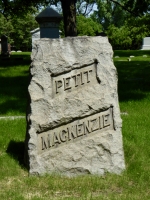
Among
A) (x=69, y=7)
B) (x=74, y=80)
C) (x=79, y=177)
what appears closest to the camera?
(x=79, y=177)

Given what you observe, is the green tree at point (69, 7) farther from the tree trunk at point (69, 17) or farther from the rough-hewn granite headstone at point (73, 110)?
the rough-hewn granite headstone at point (73, 110)

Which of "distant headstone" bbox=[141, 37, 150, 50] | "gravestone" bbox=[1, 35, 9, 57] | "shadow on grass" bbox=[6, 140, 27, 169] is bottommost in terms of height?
"distant headstone" bbox=[141, 37, 150, 50]

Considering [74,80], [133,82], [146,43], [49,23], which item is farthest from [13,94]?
[146,43]

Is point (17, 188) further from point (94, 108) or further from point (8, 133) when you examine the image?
point (8, 133)

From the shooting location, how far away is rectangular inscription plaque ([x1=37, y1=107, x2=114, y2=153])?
4.98 m

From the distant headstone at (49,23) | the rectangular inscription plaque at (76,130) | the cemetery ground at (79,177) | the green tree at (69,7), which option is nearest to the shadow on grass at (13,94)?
the cemetery ground at (79,177)

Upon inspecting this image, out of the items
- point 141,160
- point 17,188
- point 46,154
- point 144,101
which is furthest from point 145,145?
point 144,101

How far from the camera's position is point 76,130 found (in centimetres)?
504

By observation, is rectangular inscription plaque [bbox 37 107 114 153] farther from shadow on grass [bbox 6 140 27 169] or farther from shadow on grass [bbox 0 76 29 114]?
shadow on grass [bbox 0 76 29 114]

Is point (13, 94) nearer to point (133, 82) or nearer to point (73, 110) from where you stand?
point (133, 82)

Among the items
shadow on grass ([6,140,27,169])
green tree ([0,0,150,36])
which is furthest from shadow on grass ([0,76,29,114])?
green tree ([0,0,150,36])

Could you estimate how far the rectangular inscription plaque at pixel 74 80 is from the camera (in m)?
4.95

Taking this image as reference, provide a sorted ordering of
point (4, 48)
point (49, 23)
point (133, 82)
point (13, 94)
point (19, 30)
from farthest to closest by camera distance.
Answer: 1. point (19, 30)
2. point (4, 48)
3. point (49, 23)
4. point (133, 82)
5. point (13, 94)

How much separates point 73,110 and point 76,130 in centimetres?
27
